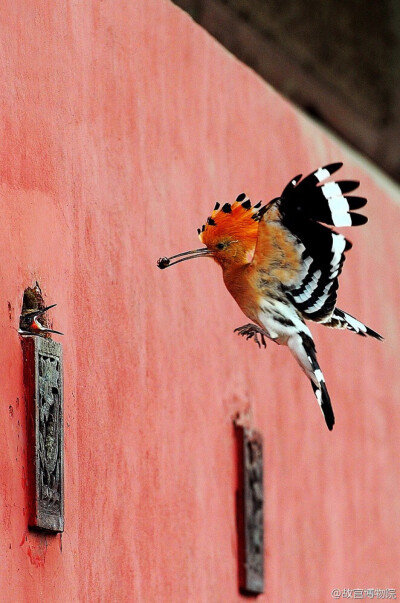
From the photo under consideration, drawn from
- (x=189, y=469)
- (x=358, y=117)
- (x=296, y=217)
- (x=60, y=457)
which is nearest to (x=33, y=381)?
(x=60, y=457)

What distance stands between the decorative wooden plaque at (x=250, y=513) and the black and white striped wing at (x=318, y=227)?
1.46 m

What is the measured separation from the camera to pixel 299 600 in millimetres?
6160

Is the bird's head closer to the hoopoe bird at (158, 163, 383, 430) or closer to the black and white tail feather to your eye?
the hoopoe bird at (158, 163, 383, 430)

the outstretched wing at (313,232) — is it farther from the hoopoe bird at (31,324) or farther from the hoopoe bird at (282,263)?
the hoopoe bird at (31,324)

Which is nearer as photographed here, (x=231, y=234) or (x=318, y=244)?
(x=318, y=244)

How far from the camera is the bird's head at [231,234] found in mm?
4207

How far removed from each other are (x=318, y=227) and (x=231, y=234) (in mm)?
319

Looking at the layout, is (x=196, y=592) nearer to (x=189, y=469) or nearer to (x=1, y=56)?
(x=189, y=469)

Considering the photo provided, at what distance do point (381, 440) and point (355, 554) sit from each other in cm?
76

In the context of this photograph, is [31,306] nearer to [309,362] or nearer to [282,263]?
[282,263]

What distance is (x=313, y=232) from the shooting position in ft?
13.5

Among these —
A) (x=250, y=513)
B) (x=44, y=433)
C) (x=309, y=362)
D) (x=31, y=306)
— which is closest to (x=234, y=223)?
(x=309, y=362)

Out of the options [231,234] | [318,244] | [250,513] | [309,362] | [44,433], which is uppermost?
[231,234]

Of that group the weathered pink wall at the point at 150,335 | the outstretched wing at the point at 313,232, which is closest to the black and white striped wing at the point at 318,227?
the outstretched wing at the point at 313,232
